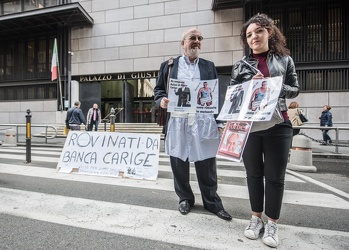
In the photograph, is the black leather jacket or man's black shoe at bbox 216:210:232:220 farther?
man's black shoe at bbox 216:210:232:220

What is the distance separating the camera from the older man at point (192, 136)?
256 cm

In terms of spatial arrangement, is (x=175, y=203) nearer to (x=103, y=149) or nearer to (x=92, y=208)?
(x=92, y=208)

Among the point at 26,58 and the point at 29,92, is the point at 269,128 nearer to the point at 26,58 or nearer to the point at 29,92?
the point at 29,92

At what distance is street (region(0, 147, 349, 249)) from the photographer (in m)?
2.03

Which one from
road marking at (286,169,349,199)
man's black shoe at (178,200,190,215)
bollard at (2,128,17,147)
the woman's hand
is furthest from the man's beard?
bollard at (2,128,17,147)

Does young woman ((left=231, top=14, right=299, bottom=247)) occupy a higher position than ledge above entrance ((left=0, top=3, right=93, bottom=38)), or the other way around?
ledge above entrance ((left=0, top=3, right=93, bottom=38))

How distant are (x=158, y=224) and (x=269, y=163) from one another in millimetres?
1293

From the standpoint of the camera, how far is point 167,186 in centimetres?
378

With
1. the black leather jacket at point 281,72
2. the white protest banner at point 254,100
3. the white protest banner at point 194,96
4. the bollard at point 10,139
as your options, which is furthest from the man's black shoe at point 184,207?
the bollard at point 10,139

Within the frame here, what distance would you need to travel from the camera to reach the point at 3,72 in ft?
62.3

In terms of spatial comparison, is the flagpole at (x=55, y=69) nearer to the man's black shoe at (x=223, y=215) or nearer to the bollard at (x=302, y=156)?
the bollard at (x=302, y=156)

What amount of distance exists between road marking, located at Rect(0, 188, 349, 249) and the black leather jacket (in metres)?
1.24

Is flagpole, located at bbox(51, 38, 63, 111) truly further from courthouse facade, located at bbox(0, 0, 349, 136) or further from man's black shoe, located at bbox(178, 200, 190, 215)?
man's black shoe, located at bbox(178, 200, 190, 215)

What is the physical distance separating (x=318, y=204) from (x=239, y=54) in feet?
42.0
